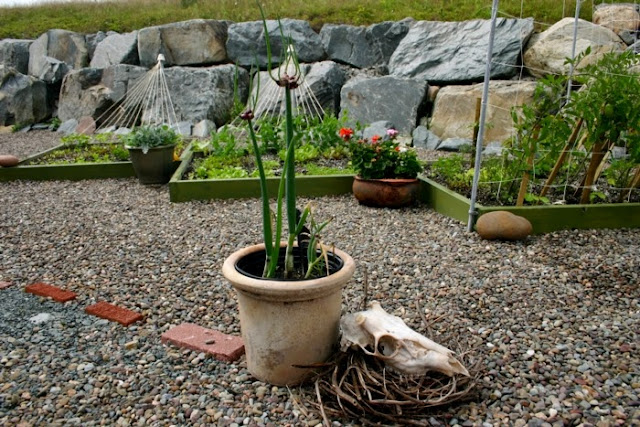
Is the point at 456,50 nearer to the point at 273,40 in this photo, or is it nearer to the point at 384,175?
the point at 273,40

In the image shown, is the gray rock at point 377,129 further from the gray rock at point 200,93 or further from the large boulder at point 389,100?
the gray rock at point 200,93

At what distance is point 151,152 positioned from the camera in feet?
15.1

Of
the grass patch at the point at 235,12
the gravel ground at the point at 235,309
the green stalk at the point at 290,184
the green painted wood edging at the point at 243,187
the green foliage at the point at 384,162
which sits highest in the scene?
the grass patch at the point at 235,12

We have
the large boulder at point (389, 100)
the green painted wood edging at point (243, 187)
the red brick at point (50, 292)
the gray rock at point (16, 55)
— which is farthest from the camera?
the gray rock at point (16, 55)

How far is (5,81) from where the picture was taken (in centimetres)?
841

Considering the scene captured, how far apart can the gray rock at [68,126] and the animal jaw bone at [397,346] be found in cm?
763

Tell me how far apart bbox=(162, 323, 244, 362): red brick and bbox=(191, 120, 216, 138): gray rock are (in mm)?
5130

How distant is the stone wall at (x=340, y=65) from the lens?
618cm

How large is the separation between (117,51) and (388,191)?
652cm

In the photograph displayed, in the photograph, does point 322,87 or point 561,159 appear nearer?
point 561,159

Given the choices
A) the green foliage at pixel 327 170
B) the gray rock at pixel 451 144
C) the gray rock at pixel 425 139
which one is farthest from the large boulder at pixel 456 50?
the green foliage at pixel 327 170

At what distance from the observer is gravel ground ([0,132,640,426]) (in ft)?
5.34

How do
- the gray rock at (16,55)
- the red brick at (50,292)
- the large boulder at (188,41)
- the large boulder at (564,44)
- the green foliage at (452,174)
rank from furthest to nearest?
the gray rock at (16,55), the large boulder at (188,41), the large boulder at (564,44), the green foliage at (452,174), the red brick at (50,292)

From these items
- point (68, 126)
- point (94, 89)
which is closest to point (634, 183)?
point (94, 89)
